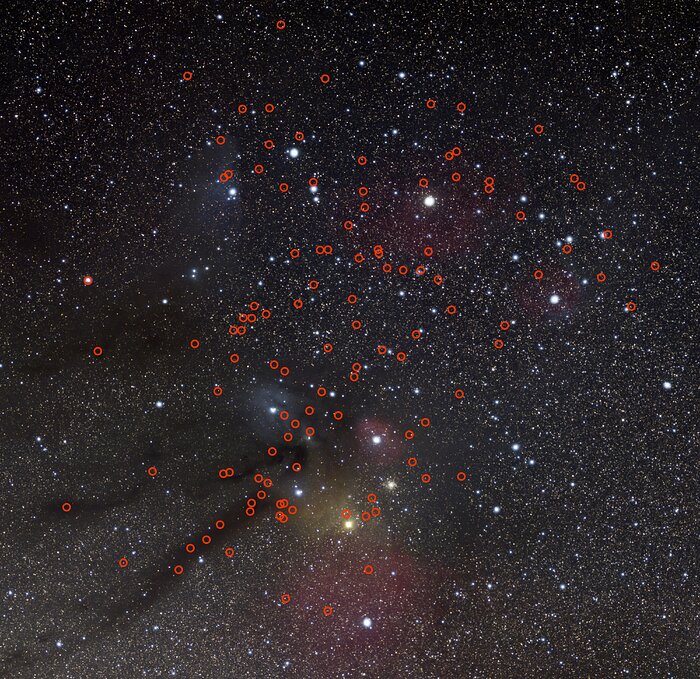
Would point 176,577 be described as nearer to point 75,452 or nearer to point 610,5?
point 75,452

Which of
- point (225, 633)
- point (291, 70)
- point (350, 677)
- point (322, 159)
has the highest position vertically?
point (291, 70)

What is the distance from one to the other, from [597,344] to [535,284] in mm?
179

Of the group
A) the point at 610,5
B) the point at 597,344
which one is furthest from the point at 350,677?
the point at 610,5

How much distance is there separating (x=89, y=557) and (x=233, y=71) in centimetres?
104

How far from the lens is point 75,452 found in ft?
3.33

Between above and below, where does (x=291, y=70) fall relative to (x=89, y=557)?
above

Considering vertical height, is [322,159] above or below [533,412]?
above

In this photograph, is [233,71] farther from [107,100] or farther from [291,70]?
[107,100]

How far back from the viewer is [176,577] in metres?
1.03

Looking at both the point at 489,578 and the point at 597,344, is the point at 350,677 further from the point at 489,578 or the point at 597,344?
the point at 597,344

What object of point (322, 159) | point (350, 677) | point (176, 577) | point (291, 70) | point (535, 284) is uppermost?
point (291, 70)

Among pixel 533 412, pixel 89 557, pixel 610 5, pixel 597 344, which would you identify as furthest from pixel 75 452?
pixel 610 5

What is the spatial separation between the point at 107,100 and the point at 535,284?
3.07ft

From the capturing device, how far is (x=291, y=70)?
0.97 m
